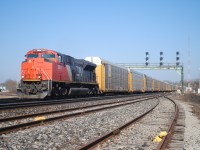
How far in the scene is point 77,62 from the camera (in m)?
26.8

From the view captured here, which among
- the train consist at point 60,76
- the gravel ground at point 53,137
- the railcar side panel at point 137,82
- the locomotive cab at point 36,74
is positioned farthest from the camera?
the railcar side panel at point 137,82

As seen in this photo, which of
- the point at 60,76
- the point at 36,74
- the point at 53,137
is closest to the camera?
the point at 53,137

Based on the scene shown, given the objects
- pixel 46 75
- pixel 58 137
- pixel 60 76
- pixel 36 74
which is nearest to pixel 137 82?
pixel 60 76

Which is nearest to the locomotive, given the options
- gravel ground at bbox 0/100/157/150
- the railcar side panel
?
gravel ground at bbox 0/100/157/150

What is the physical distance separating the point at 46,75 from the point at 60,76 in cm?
164

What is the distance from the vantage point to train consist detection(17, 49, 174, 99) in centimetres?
2039

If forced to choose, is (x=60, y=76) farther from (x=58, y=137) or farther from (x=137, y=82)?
(x=137, y=82)

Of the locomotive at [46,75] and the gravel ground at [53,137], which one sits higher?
the locomotive at [46,75]

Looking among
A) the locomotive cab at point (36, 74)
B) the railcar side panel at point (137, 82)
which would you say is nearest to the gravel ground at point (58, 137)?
the locomotive cab at point (36, 74)

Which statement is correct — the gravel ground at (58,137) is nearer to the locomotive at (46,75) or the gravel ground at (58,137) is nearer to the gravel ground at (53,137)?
the gravel ground at (53,137)

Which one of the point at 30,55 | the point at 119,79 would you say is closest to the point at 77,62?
the point at 30,55

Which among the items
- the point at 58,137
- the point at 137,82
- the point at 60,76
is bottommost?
the point at 58,137

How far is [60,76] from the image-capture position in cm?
2219

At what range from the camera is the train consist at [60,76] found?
66.9 ft
